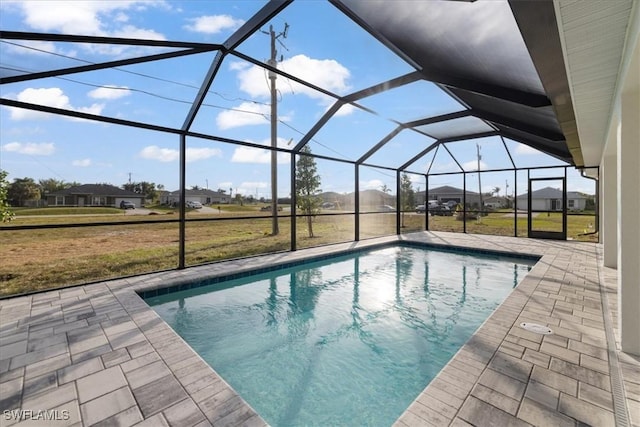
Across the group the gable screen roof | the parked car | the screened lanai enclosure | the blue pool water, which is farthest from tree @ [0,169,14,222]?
the parked car

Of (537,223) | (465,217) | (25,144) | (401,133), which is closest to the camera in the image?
(25,144)

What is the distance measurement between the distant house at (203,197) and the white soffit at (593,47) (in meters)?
7.38

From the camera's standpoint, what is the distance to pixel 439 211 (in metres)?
12.8

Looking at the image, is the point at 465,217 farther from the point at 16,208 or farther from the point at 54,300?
the point at 16,208

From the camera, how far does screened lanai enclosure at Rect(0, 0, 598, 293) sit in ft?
10.7

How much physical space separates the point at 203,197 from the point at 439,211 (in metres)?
9.70

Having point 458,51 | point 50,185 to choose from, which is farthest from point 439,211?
point 50,185

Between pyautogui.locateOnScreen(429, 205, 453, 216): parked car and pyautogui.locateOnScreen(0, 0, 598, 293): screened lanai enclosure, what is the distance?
177mm

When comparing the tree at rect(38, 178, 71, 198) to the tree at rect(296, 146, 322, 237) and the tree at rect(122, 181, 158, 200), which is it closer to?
the tree at rect(122, 181, 158, 200)

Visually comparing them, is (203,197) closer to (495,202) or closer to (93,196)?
(93,196)

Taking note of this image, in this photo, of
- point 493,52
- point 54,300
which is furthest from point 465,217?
point 54,300

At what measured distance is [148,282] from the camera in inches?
178

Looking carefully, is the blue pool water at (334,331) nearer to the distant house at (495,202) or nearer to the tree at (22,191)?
the tree at (22,191)

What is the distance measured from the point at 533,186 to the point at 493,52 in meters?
7.99
